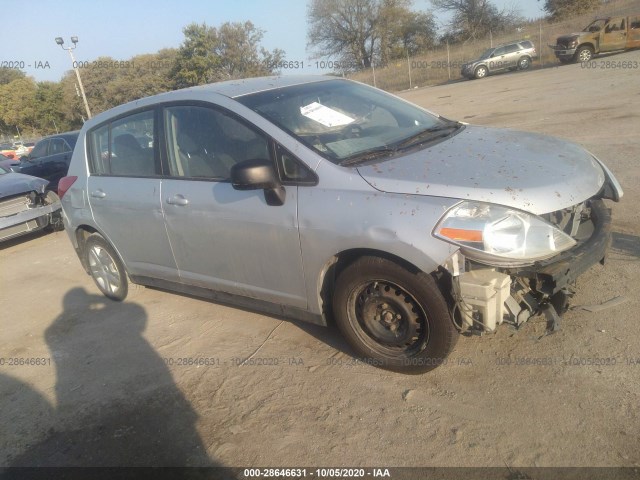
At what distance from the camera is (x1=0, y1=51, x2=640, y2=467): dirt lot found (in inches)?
100

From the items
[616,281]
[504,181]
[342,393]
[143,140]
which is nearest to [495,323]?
[504,181]

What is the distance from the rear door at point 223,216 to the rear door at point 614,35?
82.7ft

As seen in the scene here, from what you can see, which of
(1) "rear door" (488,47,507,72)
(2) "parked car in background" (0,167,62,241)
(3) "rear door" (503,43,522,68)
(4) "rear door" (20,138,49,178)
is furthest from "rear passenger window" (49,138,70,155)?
(3) "rear door" (503,43,522,68)

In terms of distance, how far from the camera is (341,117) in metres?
3.58

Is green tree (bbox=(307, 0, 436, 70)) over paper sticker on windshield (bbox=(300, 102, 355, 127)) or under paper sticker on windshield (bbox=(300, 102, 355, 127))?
over

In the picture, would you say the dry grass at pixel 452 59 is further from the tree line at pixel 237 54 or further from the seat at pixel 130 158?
the seat at pixel 130 158

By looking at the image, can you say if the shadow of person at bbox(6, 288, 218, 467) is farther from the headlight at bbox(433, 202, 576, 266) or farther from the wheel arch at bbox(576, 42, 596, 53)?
the wheel arch at bbox(576, 42, 596, 53)

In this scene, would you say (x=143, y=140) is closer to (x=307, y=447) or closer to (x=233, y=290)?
(x=233, y=290)

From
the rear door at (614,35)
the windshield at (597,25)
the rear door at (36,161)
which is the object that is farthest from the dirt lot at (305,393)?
the windshield at (597,25)

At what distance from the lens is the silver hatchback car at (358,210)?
8.70 feet

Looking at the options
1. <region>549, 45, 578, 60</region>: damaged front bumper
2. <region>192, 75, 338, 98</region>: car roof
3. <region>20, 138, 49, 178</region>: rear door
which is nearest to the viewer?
<region>192, 75, 338, 98</region>: car roof

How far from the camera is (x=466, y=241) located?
8.45 feet

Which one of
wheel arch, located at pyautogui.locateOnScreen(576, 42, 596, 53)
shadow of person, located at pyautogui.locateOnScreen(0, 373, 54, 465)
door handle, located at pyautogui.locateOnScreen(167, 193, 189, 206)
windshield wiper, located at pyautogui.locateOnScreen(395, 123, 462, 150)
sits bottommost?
shadow of person, located at pyautogui.locateOnScreen(0, 373, 54, 465)

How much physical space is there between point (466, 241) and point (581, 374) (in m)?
1.10
